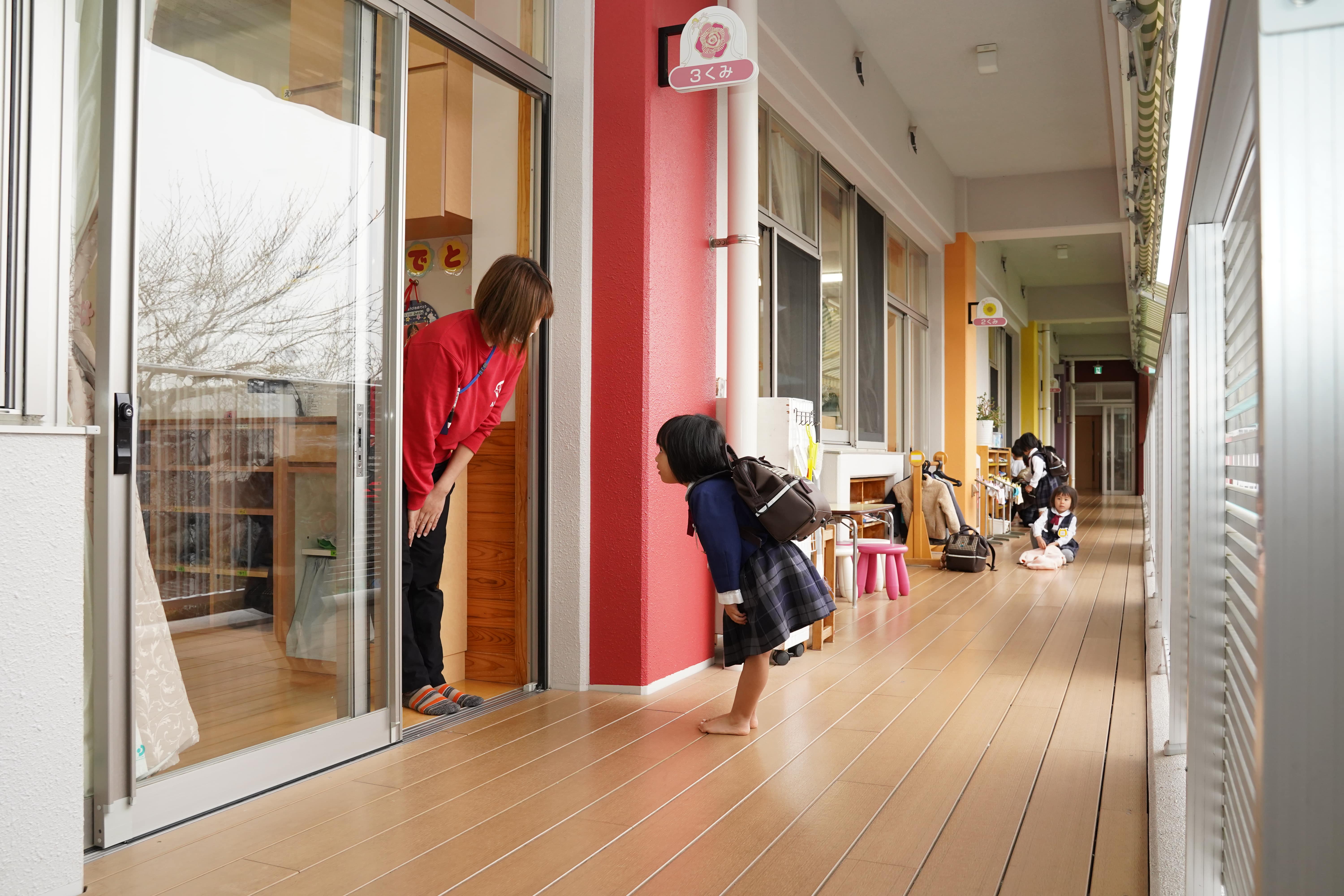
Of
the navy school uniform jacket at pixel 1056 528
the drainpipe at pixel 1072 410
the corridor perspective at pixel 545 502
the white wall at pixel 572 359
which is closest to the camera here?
the corridor perspective at pixel 545 502

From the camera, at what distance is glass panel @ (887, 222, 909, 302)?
9.00m

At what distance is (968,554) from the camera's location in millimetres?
7641

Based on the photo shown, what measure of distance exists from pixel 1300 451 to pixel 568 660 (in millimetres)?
3061

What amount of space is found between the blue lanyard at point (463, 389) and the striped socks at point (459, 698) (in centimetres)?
86

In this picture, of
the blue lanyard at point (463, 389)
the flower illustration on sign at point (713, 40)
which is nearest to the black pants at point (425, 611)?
the blue lanyard at point (463, 389)

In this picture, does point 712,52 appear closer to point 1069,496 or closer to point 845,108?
point 845,108

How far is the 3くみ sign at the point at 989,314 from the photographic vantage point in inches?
381

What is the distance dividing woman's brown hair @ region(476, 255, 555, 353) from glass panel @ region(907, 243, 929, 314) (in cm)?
714

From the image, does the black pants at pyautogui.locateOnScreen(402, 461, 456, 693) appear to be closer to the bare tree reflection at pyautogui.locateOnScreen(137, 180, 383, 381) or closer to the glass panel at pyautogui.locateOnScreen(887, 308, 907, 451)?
the bare tree reflection at pyautogui.locateOnScreen(137, 180, 383, 381)

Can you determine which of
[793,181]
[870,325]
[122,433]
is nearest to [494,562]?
[122,433]

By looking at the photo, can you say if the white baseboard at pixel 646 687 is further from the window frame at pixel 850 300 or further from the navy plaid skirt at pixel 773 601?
the window frame at pixel 850 300

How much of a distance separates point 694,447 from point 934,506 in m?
5.88

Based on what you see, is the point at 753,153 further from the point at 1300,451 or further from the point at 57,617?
the point at 1300,451

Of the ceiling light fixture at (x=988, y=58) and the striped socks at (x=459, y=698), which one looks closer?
the striped socks at (x=459, y=698)
